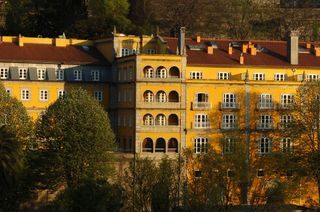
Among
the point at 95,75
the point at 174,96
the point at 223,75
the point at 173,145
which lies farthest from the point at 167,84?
the point at 95,75

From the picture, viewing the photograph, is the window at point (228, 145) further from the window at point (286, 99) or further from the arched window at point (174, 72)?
the window at point (286, 99)

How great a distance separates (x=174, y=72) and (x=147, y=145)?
7.97 m

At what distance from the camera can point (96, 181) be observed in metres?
90.7

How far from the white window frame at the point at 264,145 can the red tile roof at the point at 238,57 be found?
322 inches

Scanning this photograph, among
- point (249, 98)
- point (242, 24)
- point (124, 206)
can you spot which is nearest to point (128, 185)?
point (124, 206)

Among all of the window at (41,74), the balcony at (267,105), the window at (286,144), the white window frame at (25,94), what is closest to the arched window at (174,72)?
the balcony at (267,105)

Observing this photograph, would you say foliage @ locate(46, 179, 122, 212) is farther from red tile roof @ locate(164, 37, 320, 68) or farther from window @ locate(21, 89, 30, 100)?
red tile roof @ locate(164, 37, 320, 68)

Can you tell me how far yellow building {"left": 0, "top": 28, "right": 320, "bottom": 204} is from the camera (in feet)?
348

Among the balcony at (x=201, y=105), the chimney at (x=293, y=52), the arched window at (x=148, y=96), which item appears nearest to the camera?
the arched window at (x=148, y=96)

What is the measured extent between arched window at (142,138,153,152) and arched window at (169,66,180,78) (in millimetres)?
7020

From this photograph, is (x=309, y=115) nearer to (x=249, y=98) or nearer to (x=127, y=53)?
(x=249, y=98)

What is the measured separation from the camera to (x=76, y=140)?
94188 millimetres

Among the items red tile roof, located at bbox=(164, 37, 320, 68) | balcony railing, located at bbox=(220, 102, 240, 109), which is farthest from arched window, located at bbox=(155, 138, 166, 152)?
red tile roof, located at bbox=(164, 37, 320, 68)

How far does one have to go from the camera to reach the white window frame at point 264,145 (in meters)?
110
